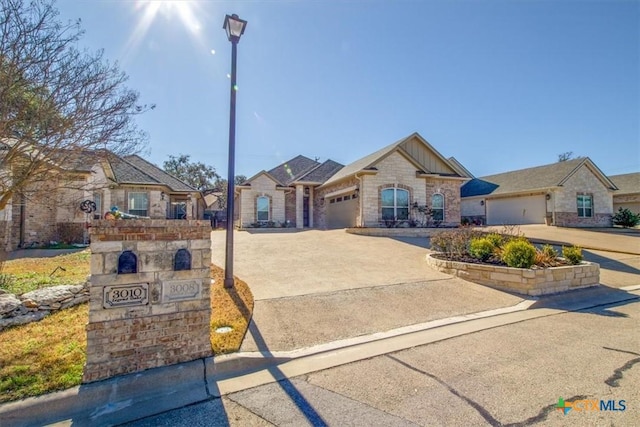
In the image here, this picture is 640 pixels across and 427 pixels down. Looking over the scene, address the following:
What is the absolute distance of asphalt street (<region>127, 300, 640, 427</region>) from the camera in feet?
9.05

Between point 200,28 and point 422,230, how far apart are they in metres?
12.8

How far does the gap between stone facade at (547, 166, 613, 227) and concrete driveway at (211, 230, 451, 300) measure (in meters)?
14.6

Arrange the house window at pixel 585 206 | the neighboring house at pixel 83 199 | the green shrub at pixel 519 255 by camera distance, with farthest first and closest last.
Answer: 1. the house window at pixel 585 206
2. the green shrub at pixel 519 255
3. the neighboring house at pixel 83 199

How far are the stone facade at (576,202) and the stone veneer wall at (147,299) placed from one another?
24415 millimetres

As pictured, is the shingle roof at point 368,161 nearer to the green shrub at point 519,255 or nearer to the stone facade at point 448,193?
the stone facade at point 448,193

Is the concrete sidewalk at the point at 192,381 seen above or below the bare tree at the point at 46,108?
below

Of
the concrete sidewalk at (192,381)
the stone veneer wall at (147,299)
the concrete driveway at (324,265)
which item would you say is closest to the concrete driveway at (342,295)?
the concrete driveway at (324,265)

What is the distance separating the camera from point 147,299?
3.49 m

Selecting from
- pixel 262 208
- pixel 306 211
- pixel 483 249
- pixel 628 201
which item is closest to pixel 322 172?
pixel 306 211

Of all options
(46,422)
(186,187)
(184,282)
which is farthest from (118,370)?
(186,187)

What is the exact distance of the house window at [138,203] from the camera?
59.8ft

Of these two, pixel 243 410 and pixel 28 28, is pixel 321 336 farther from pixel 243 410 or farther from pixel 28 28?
pixel 28 28

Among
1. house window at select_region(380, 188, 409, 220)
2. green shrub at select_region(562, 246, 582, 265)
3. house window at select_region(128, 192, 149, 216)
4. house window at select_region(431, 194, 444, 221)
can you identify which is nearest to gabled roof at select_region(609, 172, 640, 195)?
house window at select_region(431, 194, 444, 221)

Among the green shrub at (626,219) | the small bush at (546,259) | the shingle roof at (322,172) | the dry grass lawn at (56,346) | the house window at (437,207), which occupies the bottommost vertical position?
the dry grass lawn at (56,346)
